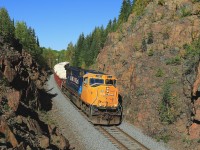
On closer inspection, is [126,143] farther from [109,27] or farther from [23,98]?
[109,27]

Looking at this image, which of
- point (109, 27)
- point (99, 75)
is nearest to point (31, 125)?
point (99, 75)

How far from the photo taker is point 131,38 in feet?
136

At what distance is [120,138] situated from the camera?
810 inches

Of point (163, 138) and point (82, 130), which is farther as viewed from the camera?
point (82, 130)

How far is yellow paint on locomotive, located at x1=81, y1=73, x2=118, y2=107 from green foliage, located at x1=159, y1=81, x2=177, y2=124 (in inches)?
167

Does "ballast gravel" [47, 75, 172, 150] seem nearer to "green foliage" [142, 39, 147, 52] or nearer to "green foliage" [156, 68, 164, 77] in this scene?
"green foliage" [156, 68, 164, 77]

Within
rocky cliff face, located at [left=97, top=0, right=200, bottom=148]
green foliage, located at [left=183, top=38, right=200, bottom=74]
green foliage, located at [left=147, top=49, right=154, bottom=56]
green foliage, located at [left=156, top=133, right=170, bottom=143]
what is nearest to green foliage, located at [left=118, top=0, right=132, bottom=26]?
rocky cliff face, located at [left=97, top=0, right=200, bottom=148]

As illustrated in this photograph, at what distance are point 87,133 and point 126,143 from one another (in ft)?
11.4

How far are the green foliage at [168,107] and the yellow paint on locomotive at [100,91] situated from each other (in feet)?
13.9

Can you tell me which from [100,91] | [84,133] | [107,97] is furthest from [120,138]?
[100,91]

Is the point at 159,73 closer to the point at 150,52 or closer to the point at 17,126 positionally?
the point at 150,52

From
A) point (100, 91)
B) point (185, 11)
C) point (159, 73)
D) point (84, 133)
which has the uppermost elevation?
point (185, 11)

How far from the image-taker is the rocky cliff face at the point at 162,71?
2176 cm

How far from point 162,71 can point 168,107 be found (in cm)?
603
